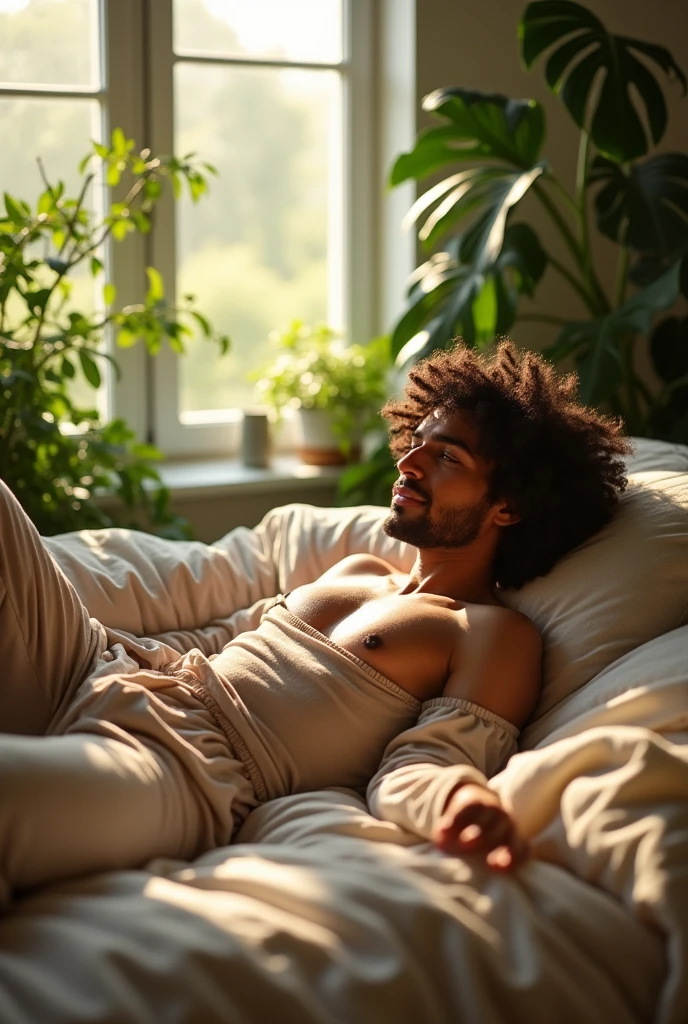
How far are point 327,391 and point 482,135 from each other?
0.76 meters

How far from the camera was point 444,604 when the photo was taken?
6.10 ft

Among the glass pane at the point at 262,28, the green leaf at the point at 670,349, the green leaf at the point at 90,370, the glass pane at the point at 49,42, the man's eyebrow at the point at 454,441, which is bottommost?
the man's eyebrow at the point at 454,441

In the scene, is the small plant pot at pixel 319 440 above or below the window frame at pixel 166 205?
below

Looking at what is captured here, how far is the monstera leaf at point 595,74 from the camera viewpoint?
255 cm

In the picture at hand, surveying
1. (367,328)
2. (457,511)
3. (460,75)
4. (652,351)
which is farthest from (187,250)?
(457,511)

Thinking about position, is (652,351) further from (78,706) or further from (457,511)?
(78,706)

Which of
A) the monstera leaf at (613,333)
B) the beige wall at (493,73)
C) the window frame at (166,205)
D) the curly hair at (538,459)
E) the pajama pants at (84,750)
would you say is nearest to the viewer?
the pajama pants at (84,750)

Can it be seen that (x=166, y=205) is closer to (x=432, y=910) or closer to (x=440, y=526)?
(x=440, y=526)

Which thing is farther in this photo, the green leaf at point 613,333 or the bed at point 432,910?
the green leaf at point 613,333

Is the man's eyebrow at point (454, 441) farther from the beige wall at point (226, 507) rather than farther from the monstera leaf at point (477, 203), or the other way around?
the beige wall at point (226, 507)

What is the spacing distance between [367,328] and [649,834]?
7.70 feet

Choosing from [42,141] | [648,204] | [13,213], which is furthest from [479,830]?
[42,141]

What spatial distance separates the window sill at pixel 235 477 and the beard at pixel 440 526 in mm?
1168

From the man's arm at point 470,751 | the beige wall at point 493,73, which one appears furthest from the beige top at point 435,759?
the beige wall at point 493,73
